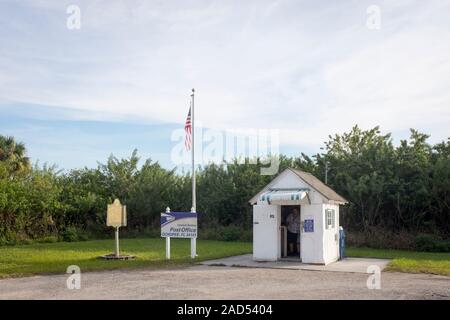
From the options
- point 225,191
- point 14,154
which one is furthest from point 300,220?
point 14,154

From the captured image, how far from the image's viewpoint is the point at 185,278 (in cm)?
1362

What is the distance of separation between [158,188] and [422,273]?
2406cm

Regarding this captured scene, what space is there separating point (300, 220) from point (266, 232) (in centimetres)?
124

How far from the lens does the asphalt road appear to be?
431 inches

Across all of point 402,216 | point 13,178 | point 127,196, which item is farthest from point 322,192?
point 13,178

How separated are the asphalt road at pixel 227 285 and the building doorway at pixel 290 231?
12.1 feet

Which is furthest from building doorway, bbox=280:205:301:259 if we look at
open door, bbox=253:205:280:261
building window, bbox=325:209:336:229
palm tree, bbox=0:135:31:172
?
palm tree, bbox=0:135:31:172

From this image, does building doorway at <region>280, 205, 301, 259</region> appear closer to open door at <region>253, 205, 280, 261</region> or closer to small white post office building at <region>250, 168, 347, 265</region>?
small white post office building at <region>250, 168, 347, 265</region>

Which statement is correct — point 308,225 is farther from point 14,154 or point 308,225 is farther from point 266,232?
point 14,154

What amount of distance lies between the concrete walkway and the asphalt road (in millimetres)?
854

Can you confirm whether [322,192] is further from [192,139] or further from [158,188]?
[158,188]

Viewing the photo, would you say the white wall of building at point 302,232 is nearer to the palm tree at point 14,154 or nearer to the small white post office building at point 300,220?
the small white post office building at point 300,220

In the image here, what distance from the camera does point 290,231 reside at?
19.5 metres

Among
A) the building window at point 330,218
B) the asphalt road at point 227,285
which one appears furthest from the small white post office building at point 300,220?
the asphalt road at point 227,285
